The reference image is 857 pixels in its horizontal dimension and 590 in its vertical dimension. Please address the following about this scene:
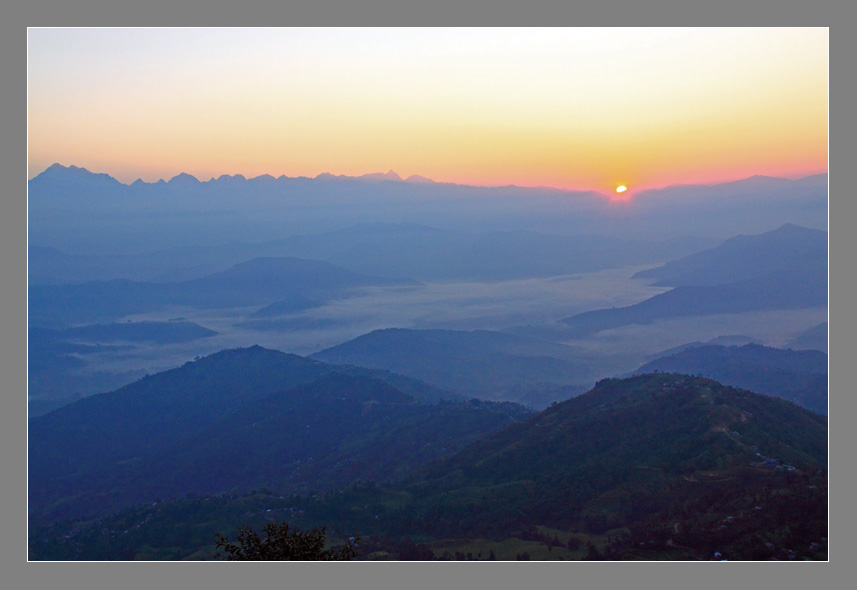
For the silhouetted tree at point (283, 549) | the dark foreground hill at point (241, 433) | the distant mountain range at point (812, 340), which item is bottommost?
the dark foreground hill at point (241, 433)

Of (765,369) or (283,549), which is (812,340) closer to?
(765,369)

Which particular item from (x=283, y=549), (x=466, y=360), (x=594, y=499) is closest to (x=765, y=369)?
(x=594, y=499)

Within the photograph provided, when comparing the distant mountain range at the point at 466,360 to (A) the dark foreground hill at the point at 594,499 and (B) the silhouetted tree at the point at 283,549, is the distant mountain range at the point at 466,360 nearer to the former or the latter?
(A) the dark foreground hill at the point at 594,499

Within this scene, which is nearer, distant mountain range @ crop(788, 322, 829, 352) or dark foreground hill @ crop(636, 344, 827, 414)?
dark foreground hill @ crop(636, 344, 827, 414)

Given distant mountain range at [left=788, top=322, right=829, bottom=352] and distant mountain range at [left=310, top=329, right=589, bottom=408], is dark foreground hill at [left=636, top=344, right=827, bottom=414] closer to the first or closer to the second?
distant mountain range at [left=310, top=329, right=589, bottom=408]

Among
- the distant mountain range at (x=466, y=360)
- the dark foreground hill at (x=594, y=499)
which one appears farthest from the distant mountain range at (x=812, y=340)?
the dark foreground hill at (x=594, y=499)

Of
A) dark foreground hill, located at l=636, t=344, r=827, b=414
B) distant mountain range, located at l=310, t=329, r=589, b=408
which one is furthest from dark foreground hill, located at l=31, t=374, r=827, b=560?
distant mountain range, located at l=310, t=329, r=589, b=408

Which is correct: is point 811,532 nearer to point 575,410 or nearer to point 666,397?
point 666,397
